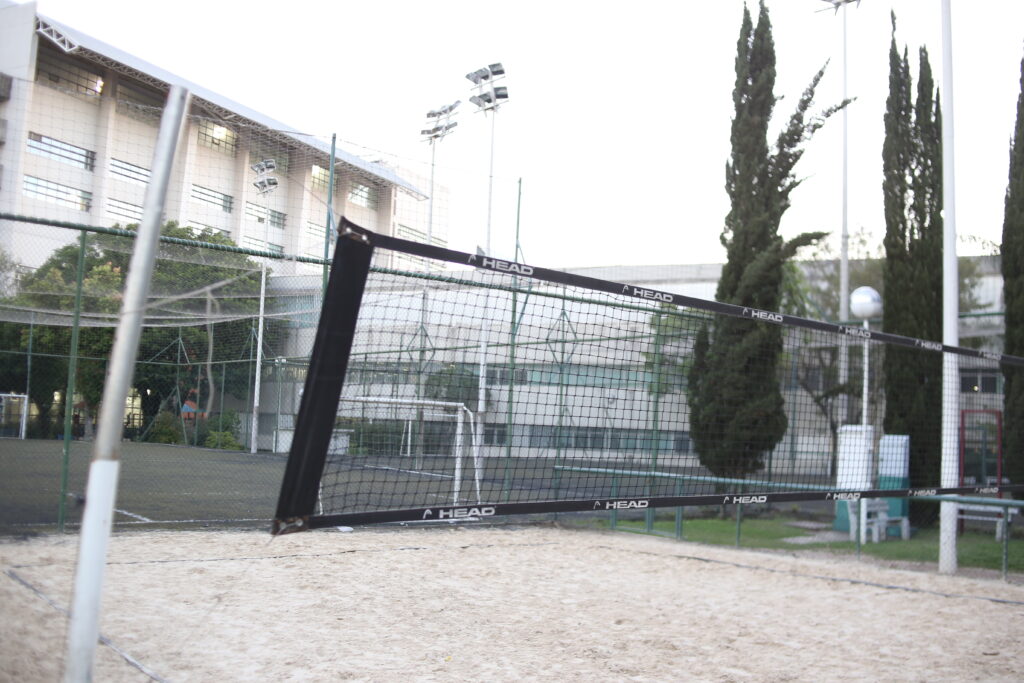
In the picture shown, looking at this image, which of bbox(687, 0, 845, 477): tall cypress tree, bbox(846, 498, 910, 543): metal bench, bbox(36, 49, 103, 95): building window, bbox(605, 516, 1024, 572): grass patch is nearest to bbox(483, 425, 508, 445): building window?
bbox(605, 516, 1024, 572): grass patch

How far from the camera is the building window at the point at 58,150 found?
6.16m

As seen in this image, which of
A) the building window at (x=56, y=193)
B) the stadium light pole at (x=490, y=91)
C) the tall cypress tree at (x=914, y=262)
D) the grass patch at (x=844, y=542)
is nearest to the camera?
the building window at (x=56, y=193)

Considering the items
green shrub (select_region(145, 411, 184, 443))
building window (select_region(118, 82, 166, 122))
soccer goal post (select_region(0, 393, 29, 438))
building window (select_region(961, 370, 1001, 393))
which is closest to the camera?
building window (select_region(118, 82, 166, 122))

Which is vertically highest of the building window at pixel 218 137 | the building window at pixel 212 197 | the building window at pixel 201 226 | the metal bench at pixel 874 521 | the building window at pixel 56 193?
the building window at pixel 218 137

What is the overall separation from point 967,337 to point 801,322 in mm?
6007

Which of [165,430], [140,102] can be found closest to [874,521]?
[140,102]

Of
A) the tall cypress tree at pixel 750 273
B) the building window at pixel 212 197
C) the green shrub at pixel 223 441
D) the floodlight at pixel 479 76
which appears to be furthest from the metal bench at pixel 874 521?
the floodlight at pixel 479 76

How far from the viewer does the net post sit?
9.66 feet

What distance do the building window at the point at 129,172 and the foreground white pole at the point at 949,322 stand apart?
23.6 feet

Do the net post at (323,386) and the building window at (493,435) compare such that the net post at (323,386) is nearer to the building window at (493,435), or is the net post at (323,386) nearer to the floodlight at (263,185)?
the floodlight at (263,185)

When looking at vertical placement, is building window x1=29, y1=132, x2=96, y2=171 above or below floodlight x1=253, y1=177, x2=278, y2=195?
below

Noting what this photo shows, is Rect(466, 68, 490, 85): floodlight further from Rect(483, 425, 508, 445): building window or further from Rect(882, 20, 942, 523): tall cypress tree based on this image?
Rect(483, 425, 508, 445): building window

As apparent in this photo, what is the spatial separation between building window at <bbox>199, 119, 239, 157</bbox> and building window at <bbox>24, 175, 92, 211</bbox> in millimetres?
1103

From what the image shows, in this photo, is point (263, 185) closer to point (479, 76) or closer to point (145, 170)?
point (145, 170)
